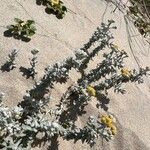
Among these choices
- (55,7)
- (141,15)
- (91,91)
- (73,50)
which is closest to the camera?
(91,91)

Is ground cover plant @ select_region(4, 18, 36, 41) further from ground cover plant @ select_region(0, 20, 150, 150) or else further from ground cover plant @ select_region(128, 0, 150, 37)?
ground cover plant @ select_region(128, 0, 150, 37)

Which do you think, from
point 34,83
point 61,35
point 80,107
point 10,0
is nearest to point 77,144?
point 80,107

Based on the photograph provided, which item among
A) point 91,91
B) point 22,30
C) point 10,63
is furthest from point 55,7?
point 91,91

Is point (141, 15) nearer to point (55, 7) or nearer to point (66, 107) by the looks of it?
point (55, 7)

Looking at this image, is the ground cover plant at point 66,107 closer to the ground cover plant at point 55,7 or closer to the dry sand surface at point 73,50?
the dry sand surface at point 73,50

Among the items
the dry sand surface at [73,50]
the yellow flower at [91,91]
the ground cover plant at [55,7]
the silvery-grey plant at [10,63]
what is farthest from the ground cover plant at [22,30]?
the yellow flower at [91,91]

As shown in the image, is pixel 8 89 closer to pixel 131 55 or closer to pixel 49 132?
pixel 49 132
